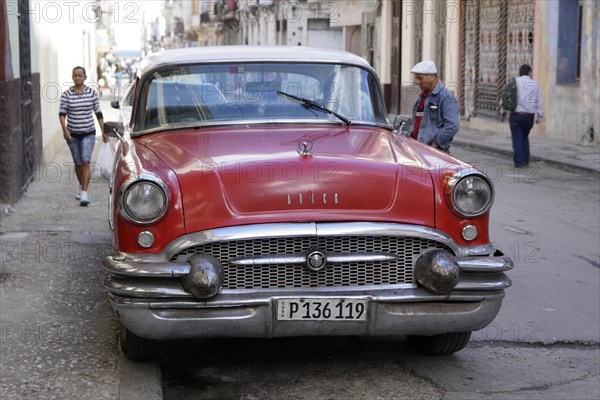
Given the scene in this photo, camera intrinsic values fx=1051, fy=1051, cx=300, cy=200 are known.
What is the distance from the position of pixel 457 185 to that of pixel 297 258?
3.03 ft

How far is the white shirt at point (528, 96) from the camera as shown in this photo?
1611 cm

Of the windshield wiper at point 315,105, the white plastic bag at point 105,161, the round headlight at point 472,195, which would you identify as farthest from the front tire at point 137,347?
the white plastic bag at point 105,161

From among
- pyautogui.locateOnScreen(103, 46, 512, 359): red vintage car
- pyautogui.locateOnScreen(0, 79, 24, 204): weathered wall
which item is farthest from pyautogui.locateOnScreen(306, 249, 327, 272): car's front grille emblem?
pyautogui.locateOnScreen(0, 79, 24, 204): weathered wall

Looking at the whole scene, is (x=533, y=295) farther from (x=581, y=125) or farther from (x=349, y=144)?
(x=581, y=125)

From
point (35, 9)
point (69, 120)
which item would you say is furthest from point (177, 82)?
point (35, 9)

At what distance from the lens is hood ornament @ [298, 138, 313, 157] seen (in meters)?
5.39

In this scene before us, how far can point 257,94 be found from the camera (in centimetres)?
640

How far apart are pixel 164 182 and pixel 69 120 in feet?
21.3

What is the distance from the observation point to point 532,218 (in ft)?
35.4

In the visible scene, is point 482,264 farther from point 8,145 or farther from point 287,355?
point 8,145

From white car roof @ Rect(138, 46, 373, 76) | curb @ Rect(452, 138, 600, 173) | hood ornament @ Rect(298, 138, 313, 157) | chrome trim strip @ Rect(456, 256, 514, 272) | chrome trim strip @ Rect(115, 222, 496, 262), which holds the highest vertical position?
white car roof @ Rect(138, 46, 373, 76)

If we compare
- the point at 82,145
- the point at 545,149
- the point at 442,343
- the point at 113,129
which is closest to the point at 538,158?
the point at 545,149

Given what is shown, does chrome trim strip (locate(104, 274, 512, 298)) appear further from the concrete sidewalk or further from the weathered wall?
the concrete sidewalk

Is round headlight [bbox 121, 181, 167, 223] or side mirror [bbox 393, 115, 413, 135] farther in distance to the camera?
side mirror [bbox 393, 115, 413, 135]
